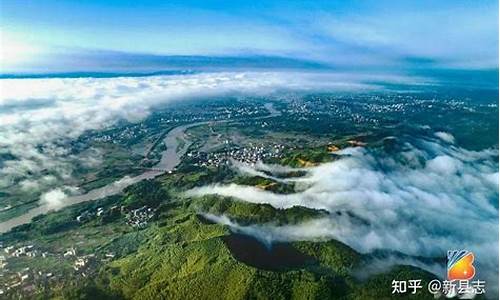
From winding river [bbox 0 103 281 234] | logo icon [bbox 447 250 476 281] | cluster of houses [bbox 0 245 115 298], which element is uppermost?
logo icon [bbox 447 250 476 281]

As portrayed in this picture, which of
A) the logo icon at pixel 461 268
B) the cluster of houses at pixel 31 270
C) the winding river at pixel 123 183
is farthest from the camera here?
the winding river at pixel 123 183

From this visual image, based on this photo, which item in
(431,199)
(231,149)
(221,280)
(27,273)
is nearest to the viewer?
(221,280)

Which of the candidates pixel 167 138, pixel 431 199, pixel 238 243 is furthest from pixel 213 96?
pixel 238 243

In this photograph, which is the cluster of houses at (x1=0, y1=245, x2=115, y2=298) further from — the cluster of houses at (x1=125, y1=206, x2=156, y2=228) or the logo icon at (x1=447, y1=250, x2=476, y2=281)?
the logo icon at (x1=447, y1=250, x2=476, y2=281)

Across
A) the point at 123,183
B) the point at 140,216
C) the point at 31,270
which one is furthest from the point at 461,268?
the point at 123,183

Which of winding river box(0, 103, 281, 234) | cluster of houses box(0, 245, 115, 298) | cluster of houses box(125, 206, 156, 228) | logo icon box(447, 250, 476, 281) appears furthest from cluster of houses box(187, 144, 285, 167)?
logo icon box(447, 250, 476, 281)

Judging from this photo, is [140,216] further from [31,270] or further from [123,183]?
[123,183]

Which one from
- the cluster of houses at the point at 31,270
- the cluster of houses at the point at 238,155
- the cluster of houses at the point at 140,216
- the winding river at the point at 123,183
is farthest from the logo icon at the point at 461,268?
the cluster of houses at the point at 238,155

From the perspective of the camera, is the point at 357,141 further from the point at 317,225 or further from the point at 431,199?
the point at 317,225

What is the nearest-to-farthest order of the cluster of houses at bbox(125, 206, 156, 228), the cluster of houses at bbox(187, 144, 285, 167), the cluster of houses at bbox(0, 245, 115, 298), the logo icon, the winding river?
the logo icon
the cluster of houses at bbox(0, 245, 115, 298)
the cluster of houses at bbox(125, 206, 156, 228)
the winding river
the cluster of houses at bbox(187, 144, 285, 167)

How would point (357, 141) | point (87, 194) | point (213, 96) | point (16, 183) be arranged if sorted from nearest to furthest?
point (87, 194), point (16, 183), point (357, 141), point (213, 96)

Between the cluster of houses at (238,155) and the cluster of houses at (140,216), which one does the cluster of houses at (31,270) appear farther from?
the cluster of houses at (238,155)
